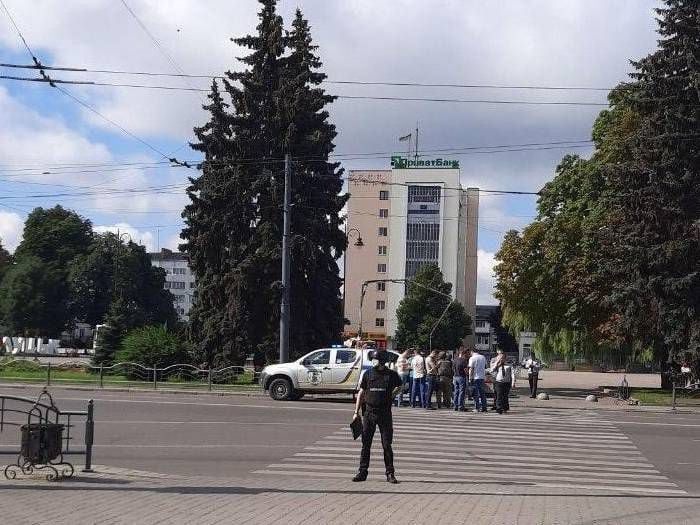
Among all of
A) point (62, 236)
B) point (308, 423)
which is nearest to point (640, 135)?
point (308, 423)

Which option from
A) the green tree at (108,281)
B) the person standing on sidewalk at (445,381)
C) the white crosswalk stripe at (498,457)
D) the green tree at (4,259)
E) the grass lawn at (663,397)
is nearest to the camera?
the white crosswalk stripe at (498,457)

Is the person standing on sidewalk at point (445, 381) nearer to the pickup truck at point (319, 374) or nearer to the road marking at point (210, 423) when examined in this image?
the pickup truck at point (319, 374)

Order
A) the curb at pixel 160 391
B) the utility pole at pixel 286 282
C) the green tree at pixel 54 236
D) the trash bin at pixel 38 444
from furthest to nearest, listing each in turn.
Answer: the green tree at pixel 54 236 → the utility pole at pixel 286 282 → the curb at pixel 160 391 → the trash bin at pixel 38 444

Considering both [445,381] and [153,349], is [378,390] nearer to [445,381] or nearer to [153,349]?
[445,381]

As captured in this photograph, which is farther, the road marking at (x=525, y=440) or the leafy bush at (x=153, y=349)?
the leafy bush at (x=153, y=349)

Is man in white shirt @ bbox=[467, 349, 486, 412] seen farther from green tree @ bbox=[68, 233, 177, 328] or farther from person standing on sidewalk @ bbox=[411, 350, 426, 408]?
green tree @ bbox=[68, 233, 177, 328]

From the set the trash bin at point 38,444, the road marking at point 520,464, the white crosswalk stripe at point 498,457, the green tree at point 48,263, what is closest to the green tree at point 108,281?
the green tree at point 48,263

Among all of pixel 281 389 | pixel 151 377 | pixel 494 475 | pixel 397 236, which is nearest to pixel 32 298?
pixel 397 236

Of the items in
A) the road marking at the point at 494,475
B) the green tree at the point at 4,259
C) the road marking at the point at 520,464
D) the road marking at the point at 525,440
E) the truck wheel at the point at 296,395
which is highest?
the green tree at the point at 4,259

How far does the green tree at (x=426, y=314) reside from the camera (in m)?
103

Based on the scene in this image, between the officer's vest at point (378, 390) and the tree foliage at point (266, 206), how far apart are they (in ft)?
96.8

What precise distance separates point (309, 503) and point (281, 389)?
65.2 ft

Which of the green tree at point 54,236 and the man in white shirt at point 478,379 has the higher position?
the green tree at point 54,236

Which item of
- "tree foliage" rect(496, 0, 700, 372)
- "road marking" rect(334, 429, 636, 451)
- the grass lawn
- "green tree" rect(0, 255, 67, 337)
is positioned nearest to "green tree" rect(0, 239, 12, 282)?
"green tree" rect(0, 255, 67, 337)
